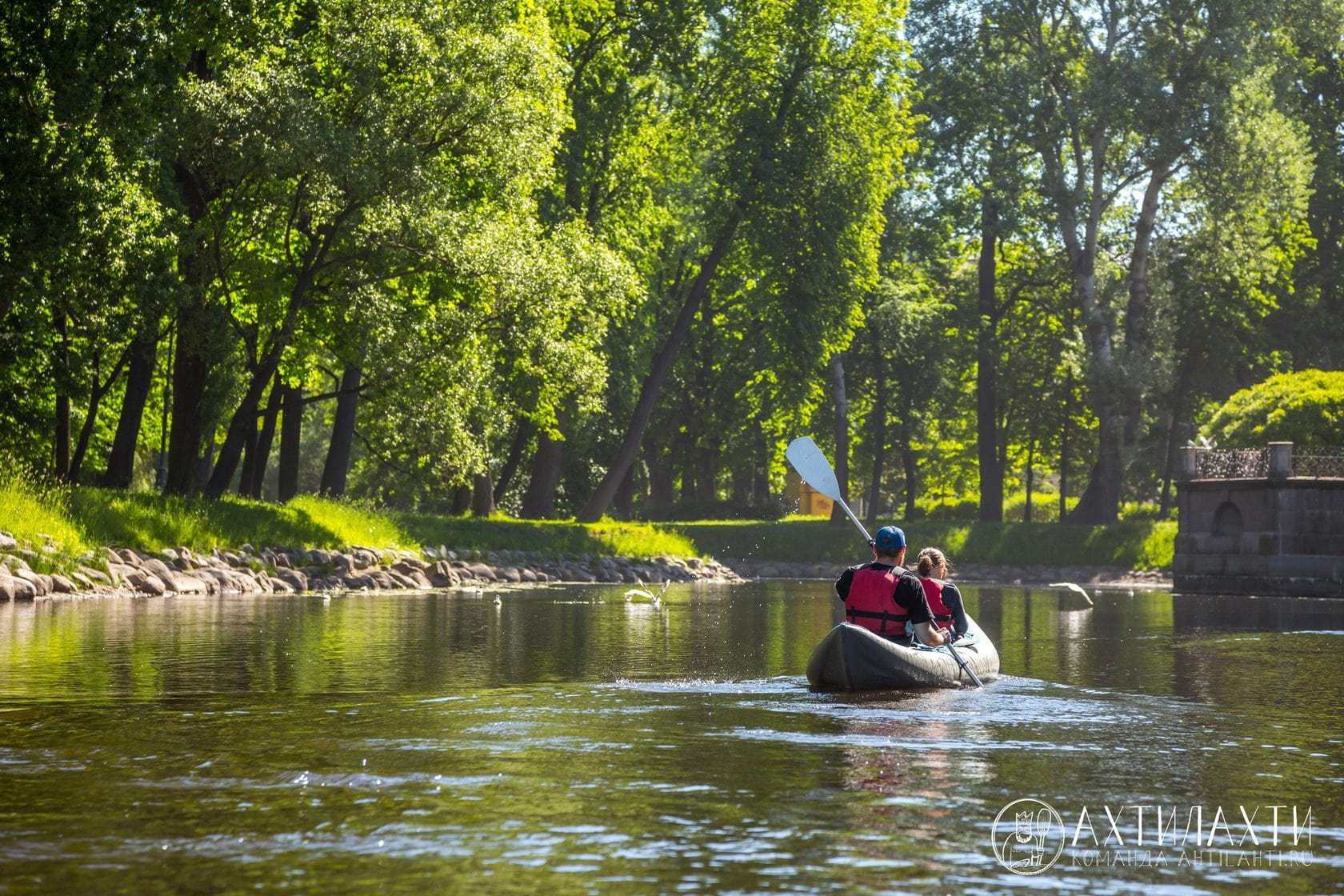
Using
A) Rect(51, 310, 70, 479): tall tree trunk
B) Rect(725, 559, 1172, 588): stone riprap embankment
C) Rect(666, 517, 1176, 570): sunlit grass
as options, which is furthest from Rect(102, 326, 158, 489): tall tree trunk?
Rect(666, 517, 1176, 570): sunlit grass

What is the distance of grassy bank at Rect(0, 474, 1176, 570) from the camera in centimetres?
2838

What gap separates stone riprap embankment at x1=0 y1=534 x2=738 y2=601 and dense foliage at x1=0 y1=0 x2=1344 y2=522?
8.63ft

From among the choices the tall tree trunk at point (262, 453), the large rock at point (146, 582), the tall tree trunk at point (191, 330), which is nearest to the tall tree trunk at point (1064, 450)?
the tall tree trunk at point (262, 453)

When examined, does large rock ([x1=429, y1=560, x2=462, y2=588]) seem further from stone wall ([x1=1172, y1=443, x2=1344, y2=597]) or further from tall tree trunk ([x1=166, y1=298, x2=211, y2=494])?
stone wall ([x1=1172, y1=443, x2=1344, y2=597])

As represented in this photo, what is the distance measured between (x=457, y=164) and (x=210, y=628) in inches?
663

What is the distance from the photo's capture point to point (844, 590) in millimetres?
16125

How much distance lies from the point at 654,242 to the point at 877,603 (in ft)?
134

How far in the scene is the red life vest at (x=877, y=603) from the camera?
51.4ft

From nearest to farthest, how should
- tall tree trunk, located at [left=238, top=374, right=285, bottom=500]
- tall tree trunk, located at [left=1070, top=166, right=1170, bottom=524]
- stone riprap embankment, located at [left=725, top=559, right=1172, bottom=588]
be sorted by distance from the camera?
1. tall tree trunk, located at [left=238, top=374, right=285, bottom=500]
2. stone riprap embankment, located at [left=725, top=559, right=1172, bottom=588]
3. tall tree trunk, located at [left=1070, top=166, right=1170, bottom=524]

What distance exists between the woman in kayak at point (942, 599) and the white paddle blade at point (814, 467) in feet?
19.0

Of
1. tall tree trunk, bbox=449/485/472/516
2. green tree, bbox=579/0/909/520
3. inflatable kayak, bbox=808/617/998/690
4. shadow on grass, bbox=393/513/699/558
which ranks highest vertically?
green tree, bbox=579/0/909/520

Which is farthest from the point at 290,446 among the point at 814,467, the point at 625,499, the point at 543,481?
the point at 625,499

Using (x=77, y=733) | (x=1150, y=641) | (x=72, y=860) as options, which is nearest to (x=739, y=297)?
(x=1150, y=641)

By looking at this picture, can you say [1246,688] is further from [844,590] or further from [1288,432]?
[1288,432]
